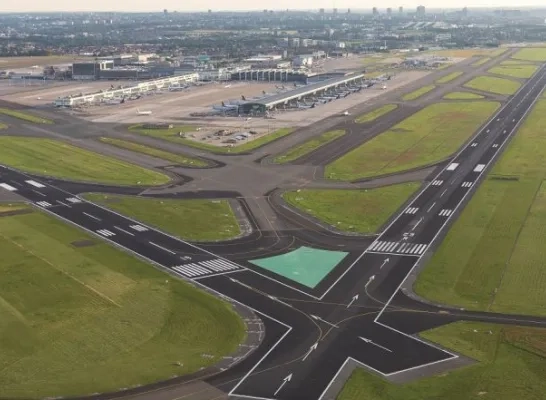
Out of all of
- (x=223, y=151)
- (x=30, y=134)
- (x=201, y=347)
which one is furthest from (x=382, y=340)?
(x=30, y=134)

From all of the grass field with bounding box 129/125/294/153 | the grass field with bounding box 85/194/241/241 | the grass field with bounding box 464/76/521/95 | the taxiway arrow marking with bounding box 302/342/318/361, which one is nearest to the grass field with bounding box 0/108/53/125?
the grass field with bounding box 129/125/294/153

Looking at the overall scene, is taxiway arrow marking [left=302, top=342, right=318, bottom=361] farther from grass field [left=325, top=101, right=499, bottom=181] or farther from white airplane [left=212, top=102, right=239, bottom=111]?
Answer: white airplane [left=212, top=102, right=239, bottom=111]

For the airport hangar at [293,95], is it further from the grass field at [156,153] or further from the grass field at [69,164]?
the grass field at [69,164]

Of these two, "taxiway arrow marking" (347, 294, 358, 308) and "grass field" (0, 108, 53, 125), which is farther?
"grass field" (0, 108, 53, 125)

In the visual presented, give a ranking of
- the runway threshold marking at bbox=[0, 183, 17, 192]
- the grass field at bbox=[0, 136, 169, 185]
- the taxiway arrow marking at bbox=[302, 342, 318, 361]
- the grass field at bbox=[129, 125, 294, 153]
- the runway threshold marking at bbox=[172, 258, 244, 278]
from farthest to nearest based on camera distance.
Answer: the grass field at bbox=[129, 125, 294, 153], the grass field at bbox=[0, 136, 169, 185], the runway threshold marking at bbox=[0, 183, 17, 192], the runway threshold marking at bbox=[172, 258, 244, 278], the taxiway arrow marking at bbox=[302, 342, 318, 361]

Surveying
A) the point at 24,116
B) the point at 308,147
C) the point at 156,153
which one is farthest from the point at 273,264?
the point at 24,116

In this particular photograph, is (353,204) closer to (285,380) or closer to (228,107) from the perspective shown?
(285,380)

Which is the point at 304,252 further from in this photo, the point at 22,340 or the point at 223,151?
the point at 223,151

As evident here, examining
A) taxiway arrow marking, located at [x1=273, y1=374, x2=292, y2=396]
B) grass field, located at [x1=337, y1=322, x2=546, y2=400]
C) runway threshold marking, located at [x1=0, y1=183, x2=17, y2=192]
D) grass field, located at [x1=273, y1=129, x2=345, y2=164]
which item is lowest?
grass field, located at [x1=337, y1=322, x2=546, y2=400]
